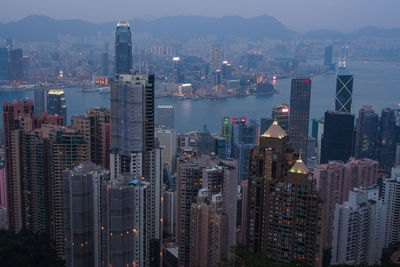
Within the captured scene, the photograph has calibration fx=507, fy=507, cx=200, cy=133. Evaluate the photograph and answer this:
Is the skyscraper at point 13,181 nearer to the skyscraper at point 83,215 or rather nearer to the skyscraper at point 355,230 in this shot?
the skyscraper at point 83,215

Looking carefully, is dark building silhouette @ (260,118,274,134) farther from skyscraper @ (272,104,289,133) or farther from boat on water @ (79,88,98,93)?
boat on water @ (79,88,98,93)

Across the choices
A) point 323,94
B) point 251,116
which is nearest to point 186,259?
point 251,116


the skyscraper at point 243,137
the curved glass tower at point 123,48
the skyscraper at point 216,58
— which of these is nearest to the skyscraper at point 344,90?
the skyscraper at point 243,137

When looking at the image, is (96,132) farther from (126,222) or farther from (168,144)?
(168,144)

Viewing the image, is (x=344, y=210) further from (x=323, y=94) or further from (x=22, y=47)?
(x=22, y=47)

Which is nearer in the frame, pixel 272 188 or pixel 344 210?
pixel 272 188
